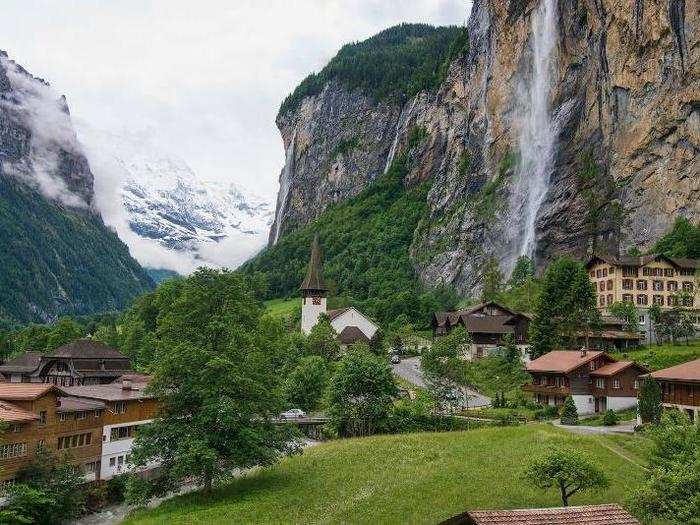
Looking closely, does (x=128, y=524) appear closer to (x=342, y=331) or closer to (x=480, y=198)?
(x=342, y=331)

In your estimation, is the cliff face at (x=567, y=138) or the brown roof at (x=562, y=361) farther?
the cliff face at (x=567, y=138)

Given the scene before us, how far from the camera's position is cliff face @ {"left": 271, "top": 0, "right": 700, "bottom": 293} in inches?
4700

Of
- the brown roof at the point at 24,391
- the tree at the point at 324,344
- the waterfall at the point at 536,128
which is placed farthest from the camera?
the waterfall at the point at 536,128

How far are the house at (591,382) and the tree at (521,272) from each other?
60583mm

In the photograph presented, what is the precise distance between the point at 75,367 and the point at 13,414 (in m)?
40.0

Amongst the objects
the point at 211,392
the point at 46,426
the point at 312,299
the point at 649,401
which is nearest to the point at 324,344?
the point at 312,299

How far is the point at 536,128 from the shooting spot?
153750mm

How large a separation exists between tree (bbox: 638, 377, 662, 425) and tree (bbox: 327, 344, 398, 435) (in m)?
19.4

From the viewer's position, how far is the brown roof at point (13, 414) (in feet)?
159

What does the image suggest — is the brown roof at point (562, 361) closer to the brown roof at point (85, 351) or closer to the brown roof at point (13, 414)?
the brown roof at point (13, 414)

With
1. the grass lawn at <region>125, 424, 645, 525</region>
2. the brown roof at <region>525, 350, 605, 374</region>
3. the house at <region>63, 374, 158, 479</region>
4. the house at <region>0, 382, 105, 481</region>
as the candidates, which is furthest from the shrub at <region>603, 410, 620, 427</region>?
the house at <region>0, 382, 105, 481</region>

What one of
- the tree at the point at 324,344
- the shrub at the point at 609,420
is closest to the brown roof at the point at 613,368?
the shrub at the point at 609,420

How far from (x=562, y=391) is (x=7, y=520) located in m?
46.6

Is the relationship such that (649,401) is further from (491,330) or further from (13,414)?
(491,330)
